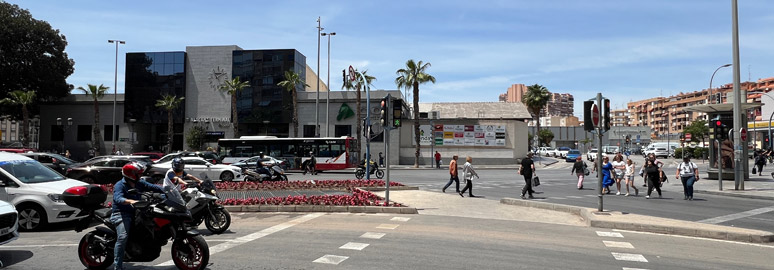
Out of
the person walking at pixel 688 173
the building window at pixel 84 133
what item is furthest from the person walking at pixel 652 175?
the building window at pixel 84 133

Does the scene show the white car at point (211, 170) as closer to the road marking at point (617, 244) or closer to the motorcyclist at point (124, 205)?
the motorcyclist at point (124, 205)

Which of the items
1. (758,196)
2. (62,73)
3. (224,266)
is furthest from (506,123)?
(62,73)

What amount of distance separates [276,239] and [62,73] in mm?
60607

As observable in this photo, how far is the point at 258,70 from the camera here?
51.4 metres

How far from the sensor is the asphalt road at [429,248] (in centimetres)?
709

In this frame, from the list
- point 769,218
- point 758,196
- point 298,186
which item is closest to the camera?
point 769,218

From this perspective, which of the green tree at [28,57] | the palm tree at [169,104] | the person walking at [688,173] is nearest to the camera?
the person walking at [688,173]

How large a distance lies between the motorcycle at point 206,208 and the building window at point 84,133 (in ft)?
175

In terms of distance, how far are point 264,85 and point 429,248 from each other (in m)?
45.6

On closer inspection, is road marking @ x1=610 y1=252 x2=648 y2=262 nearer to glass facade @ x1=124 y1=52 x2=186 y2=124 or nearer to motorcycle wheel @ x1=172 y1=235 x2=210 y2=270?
motorcycle wheel @ x1=172 y1=235 x2=210 y2=270

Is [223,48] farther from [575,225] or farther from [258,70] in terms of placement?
[575,225]

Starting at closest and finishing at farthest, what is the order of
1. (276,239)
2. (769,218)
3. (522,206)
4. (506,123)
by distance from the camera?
(276,239)
(769,218)
(522,206)
(506,123)

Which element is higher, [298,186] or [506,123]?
[506,123]

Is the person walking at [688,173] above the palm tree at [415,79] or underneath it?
underneath
